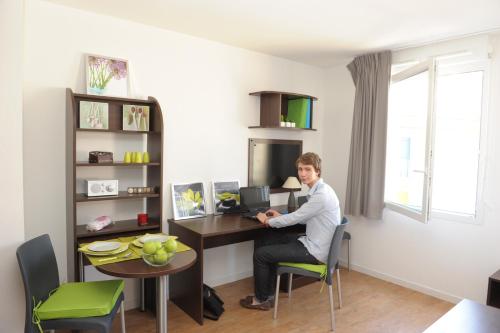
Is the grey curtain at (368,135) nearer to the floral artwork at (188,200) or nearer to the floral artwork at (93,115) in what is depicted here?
the floral artwork at (188,200)

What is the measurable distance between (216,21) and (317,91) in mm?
1822

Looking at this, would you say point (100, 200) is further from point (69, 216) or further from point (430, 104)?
point (430, 104)

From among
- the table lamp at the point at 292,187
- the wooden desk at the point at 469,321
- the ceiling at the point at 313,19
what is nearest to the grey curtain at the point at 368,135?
the ceiling at the point at 313,19

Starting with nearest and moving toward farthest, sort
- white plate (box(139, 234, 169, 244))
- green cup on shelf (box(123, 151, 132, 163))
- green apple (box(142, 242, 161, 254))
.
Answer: green apple (box(142, 242, 161, 254)) < white plate (box(139, 234, 169, 244)) < green cup on shelf (box(123, 151, 132, 163))

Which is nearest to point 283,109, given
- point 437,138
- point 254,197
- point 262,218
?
point 254,197

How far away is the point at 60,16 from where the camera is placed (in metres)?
2.56

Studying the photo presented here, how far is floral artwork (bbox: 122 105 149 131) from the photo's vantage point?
9.09ft

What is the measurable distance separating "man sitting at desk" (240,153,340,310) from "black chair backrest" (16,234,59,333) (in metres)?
1.47

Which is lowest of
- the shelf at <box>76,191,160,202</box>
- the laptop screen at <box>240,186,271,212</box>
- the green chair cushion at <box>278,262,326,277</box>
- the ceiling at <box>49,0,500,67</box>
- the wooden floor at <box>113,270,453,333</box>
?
the wooden floor at <box>113,270,453,333</box>

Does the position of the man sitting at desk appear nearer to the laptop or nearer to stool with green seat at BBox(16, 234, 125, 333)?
the laptop

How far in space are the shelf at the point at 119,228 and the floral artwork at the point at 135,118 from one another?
0.73 meters

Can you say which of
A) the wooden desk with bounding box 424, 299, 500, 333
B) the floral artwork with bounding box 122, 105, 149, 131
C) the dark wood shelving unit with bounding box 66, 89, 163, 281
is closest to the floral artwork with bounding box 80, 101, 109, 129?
the dark wood shelving unit with bounding box 66, 89, 163, 281

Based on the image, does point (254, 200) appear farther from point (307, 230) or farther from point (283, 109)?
point (283, 109)

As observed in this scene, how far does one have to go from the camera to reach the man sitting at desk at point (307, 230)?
272 centimetres
